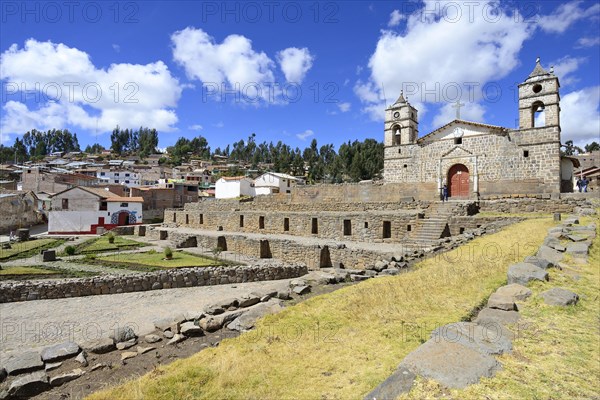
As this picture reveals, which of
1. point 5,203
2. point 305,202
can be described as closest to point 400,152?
point 305,202

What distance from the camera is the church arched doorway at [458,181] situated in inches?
1006

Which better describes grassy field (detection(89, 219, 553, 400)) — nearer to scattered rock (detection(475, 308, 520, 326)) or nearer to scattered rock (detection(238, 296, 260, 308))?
scattered rock (detection(475, 308, 520, 326))

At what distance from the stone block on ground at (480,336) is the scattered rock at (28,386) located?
550cm

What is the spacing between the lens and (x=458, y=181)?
85.3 feet

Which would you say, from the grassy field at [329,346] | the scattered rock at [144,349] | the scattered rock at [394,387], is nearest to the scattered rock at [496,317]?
the grassy field at [329,346]

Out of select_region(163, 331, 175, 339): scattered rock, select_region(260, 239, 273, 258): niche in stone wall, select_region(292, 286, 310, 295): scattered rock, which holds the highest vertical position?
select_region(292, 286, 310, 295): scattered rock

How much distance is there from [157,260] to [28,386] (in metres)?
16.9

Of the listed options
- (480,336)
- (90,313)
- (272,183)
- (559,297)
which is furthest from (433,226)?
(272,183)

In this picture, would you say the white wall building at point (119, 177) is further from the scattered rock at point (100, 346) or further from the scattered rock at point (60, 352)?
the scattered rock at point (100, 346)

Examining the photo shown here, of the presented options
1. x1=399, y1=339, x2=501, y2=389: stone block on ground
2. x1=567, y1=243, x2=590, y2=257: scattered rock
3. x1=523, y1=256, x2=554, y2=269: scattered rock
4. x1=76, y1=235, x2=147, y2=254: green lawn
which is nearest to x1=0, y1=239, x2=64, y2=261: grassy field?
x1=76, y1=235, x2=147, y2=254: green lawn

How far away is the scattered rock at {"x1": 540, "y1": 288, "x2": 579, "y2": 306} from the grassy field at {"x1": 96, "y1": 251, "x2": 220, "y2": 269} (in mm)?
16934

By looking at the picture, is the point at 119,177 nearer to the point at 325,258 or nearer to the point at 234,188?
the point at 234,188

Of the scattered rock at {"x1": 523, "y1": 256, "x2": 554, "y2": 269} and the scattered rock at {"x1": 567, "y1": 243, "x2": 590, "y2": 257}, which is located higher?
the scattered rock at {"x1": 567, "y1": 243, "x2": 590, "y2": 257}

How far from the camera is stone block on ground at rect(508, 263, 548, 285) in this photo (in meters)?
6.18
